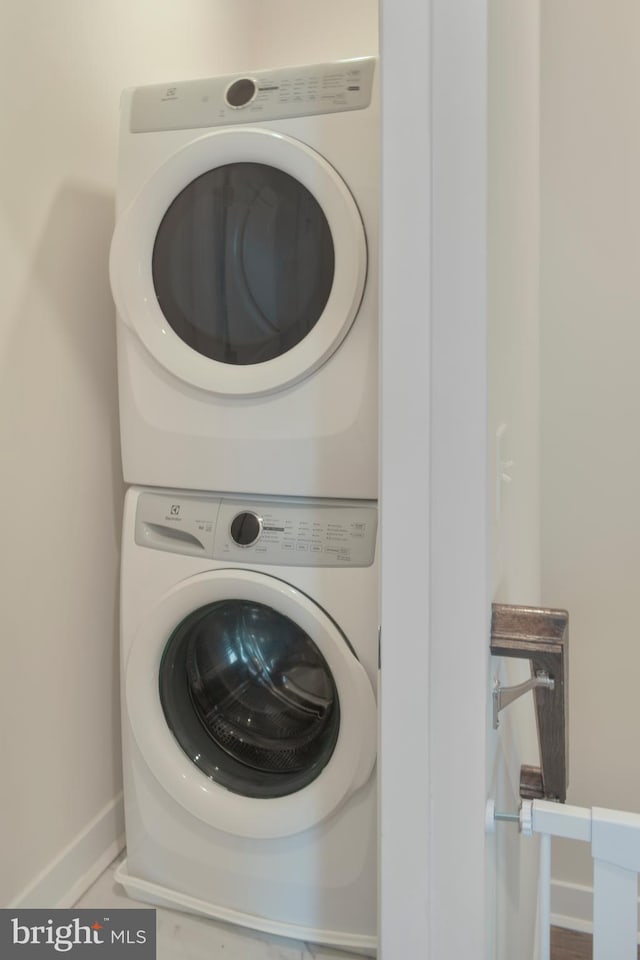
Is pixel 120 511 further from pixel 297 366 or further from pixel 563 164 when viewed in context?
pixel 563 164

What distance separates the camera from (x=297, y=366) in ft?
4.09

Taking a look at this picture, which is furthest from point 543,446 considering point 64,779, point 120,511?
point 64,779

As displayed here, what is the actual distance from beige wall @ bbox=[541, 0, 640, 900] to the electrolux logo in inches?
39.7

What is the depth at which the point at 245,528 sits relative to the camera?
134 cm

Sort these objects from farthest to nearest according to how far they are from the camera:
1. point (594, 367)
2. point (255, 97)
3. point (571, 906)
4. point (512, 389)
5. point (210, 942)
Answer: point (571, 906)
point (594, 367)
point (210, 942)
point (255, 97)
point (512, 389)

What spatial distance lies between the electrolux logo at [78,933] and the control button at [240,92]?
1.48 meters

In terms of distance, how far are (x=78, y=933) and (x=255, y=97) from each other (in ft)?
5.00

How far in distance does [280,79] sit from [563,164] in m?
0.66

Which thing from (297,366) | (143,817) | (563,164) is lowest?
(143,817)

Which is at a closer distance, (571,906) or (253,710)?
(253,710)

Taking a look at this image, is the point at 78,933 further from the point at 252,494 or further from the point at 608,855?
the point at 608,855

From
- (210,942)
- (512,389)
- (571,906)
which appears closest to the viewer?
(512,389)

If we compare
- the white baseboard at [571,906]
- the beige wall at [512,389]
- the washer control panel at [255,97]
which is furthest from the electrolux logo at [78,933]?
the washer control panel at [255,97]

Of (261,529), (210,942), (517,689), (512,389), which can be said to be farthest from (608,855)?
(210,942)
